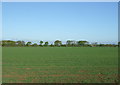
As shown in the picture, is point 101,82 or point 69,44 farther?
Result: point 69,44

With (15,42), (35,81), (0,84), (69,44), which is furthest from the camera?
(69,44)

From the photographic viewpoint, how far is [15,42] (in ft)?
336

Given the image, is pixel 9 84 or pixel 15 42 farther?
pixel 15 42

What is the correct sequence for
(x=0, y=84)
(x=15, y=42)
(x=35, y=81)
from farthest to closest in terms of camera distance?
1. (x=15, y=42)
2. (x=35, y=81)
3. (x=0, y=84)

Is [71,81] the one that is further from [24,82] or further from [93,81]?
[24,82]

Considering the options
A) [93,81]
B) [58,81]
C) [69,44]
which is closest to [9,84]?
[58,81]

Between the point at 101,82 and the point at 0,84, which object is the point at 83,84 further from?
the point at 0,84

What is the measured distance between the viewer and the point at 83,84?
7.10m

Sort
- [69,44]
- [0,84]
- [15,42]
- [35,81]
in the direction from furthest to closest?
[69,44] < [15,42] < [35,81] < [0,84]

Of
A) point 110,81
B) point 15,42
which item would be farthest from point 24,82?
point 15,42

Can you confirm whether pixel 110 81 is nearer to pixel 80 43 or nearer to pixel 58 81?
pixel 58 81

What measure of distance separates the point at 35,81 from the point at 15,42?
320 ft

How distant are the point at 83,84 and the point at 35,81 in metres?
1.87

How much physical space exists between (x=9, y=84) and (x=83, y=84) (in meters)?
2.73
